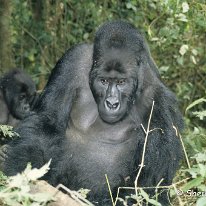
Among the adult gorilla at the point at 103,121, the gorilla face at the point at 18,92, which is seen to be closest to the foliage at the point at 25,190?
the adult gorilla at the point at 103,121

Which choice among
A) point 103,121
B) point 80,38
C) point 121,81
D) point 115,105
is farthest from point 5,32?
point 115,105

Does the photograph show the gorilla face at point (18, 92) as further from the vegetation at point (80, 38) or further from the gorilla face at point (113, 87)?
the gorilla face at point (113, 87)

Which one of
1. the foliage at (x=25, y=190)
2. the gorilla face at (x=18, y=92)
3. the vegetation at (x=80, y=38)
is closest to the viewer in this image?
the foliage at (x=25, y=190)

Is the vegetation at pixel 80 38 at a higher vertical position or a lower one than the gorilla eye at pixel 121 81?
lower

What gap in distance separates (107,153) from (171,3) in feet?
5.91

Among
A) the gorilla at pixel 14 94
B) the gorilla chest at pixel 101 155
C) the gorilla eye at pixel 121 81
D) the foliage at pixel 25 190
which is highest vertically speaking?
the foliage at pixel 25 190

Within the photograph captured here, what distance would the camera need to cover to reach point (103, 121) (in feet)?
16.8

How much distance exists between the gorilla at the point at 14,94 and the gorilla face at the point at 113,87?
8.90 ft

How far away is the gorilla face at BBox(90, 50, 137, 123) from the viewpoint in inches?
186

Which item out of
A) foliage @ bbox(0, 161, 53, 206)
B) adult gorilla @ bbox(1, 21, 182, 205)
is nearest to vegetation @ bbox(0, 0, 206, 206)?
adult gorilla @ bbox(1, 21, 182, 205)

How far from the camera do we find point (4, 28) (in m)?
8.05

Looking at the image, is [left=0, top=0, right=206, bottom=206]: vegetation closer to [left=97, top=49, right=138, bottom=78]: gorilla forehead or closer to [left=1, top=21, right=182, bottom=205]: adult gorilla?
[left=1, top=21, right=182, bottom=205]: adult gorilla

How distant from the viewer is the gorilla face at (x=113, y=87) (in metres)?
4.71

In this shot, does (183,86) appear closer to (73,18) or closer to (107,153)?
(73,18)
